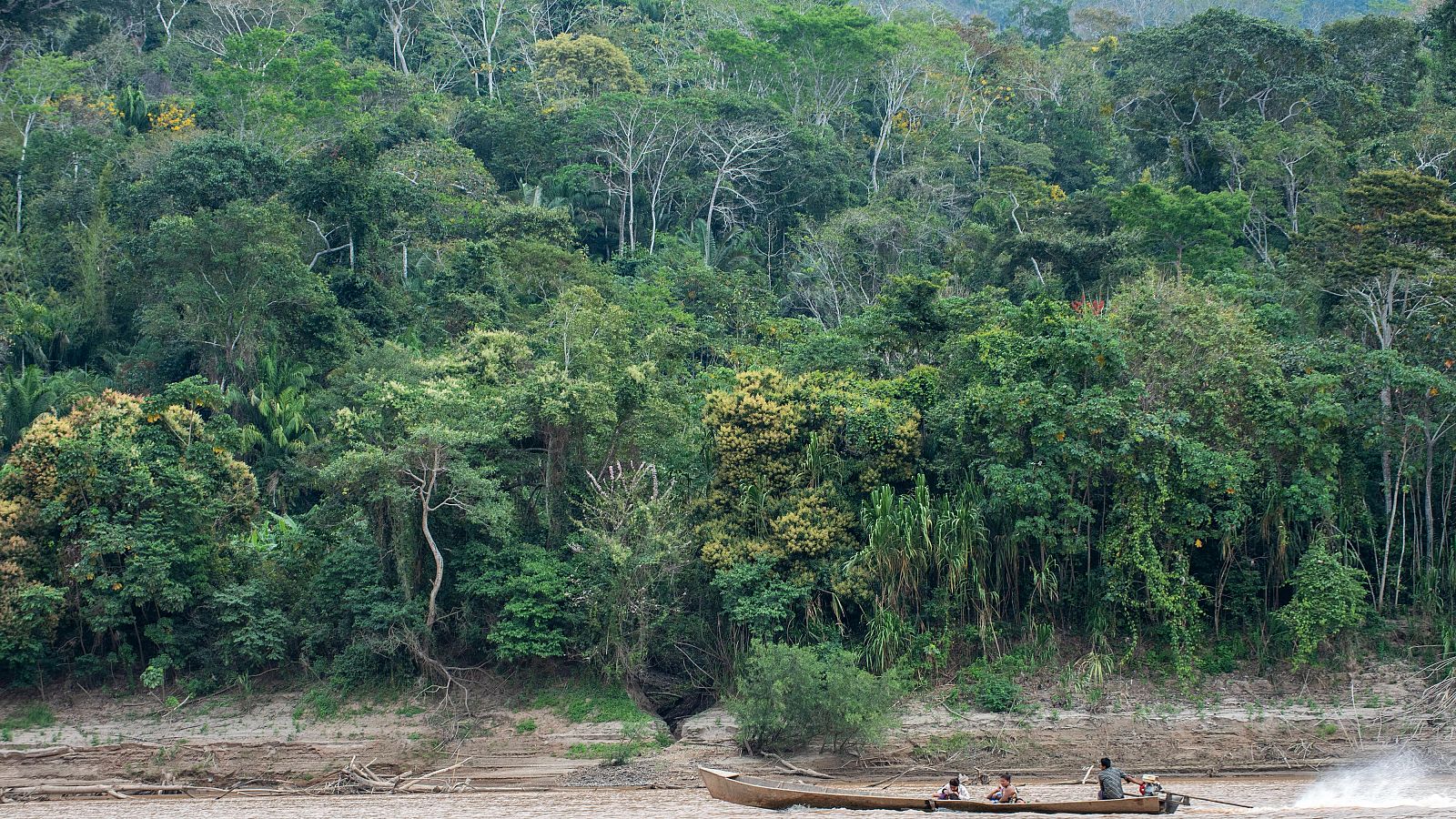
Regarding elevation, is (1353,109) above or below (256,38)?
below

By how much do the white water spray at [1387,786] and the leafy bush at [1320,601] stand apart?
1.91 m

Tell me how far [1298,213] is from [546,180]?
20.7 meters

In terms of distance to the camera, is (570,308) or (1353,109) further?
(1353,109)

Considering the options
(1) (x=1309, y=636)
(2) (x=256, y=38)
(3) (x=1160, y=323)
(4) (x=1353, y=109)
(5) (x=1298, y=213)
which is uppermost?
(2) (x=256, y=38)

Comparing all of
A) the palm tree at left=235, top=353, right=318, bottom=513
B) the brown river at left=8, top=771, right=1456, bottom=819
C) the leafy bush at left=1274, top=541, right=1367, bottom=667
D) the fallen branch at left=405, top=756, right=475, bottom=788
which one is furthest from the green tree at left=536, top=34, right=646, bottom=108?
the leafy bush at left=1274, top=541, right=1367, bottom=667

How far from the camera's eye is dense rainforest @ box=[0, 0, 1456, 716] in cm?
1948

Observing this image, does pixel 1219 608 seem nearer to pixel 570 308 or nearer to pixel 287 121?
pixel 570 308

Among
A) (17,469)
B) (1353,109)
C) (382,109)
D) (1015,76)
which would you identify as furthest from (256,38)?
(1353,109)

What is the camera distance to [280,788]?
1870cm

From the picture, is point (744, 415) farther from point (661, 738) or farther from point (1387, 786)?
point (1387, 786)

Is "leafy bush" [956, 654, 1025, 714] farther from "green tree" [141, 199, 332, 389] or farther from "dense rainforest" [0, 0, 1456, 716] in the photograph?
"green tree" [141, 199, 332, 389]

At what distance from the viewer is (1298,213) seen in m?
29.8

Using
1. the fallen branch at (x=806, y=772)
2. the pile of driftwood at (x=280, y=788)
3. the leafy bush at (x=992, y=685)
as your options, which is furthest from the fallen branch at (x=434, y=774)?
the leafy bush at (x=992, y=685)

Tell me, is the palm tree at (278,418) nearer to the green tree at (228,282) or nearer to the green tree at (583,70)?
the green tree at (228,282)
